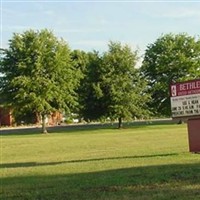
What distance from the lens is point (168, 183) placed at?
449 inches

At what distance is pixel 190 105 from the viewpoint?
21.8m

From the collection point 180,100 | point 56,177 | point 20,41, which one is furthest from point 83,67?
point 56,177

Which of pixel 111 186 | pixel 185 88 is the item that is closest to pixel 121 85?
pixel 185 88

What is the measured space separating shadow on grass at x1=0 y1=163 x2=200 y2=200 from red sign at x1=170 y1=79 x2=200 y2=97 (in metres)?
7.86

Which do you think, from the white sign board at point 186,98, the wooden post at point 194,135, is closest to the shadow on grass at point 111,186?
the wooden post at point 194,135

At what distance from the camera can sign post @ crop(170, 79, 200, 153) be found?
21.5m

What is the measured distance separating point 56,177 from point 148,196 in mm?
5084

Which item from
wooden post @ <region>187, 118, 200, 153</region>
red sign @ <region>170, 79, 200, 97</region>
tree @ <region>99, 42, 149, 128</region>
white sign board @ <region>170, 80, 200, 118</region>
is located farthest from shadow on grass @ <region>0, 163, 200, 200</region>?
tree @ <region>99, 42, 149, 128</region>

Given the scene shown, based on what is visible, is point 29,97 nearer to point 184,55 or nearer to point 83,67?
point 83,67

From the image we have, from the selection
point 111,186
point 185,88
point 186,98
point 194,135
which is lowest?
point 111,186

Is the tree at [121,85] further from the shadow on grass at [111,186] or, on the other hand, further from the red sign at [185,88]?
the shadow on grass at [111,186]

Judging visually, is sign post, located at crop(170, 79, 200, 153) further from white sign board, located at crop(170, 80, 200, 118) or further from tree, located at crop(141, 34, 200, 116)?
tree, located at crop(141, 34, 200, 116)

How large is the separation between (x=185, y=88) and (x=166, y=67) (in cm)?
5599

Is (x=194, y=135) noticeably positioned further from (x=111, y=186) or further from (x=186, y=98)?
(x=111, y=186)
